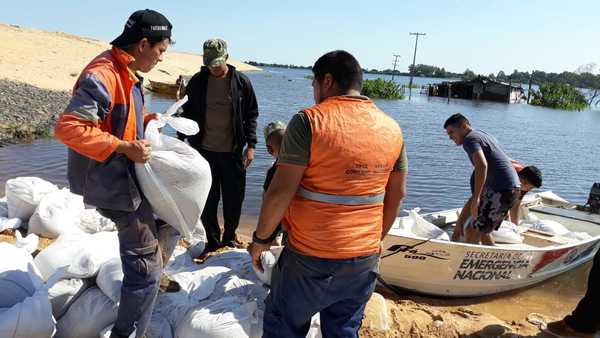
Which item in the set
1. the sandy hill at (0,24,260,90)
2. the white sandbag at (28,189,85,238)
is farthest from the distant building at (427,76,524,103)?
the white sandbag at (28,189,85,238)

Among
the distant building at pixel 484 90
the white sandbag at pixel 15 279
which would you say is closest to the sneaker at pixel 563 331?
the white sandbag at pixel 15 279

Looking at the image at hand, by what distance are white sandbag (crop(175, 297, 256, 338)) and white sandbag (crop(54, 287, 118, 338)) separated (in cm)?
40

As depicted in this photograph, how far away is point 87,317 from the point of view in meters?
2.74

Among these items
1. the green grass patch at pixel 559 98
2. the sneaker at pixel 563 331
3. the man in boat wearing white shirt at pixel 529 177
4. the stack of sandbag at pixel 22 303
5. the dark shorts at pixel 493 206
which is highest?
the green grass patch at pixel 559 98

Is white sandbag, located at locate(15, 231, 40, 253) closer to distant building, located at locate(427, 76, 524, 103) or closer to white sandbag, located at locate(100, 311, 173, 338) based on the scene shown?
white sandbag, located at locate(100, 311, 173, 338)

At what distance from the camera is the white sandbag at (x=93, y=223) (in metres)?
4.26

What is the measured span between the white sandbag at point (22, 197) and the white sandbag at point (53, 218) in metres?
0.15

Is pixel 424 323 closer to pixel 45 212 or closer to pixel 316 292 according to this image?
pixel 316 292

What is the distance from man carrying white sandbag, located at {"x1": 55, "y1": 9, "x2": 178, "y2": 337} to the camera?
2.14 metres

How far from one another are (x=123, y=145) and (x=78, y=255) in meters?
1.38

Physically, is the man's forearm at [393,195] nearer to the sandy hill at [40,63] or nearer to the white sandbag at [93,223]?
the white sandbag at [93,223]

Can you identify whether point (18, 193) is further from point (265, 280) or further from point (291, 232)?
point (291, 232)

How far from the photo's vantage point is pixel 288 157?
76.5 inches

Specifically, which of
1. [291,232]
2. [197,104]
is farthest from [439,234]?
[291,232]
